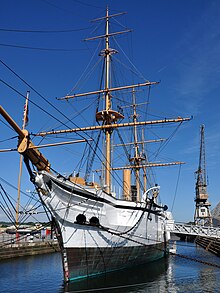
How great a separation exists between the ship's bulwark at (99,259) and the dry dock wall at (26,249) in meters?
10.0

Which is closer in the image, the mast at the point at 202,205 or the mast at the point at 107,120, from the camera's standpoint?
the mast at the point at 107,120

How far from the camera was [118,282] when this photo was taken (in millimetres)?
17922

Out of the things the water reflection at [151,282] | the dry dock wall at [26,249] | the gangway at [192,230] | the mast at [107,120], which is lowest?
the water reflection at [151,282]

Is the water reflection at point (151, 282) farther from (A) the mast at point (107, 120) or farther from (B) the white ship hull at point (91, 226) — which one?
(A) the mast at point (107, 120)

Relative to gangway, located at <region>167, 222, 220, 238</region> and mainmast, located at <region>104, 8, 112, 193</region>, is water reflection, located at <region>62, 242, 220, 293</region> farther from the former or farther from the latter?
gangway, located at <region>167, 222, 220, 238</region>

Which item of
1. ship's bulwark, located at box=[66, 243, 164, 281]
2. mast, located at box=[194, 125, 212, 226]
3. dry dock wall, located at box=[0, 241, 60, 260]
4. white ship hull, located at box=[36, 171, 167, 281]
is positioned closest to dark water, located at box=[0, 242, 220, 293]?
ship's bulwark, located at box=[66, 243, 164, 281]

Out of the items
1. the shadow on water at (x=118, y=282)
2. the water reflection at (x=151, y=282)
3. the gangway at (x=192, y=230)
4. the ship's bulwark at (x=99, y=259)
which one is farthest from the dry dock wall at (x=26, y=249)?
the gangway at (x=192, y=230)

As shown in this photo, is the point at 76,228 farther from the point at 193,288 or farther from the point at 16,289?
the point at 193,288

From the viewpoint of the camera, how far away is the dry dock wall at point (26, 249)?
28.2m

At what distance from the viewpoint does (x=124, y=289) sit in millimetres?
16531

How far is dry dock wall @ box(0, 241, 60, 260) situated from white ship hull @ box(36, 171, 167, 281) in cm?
1021

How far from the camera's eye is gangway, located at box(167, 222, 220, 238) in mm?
33956

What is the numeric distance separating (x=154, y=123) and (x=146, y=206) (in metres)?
7.05

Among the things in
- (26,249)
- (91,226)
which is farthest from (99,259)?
(26,249)
